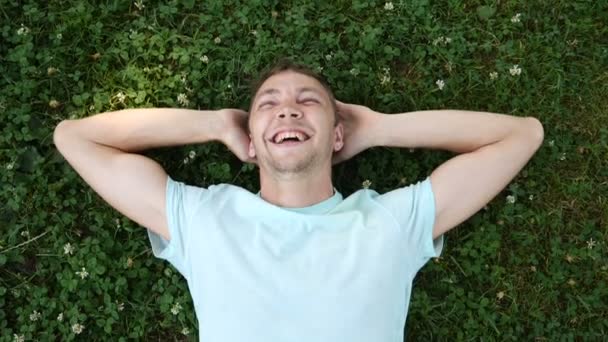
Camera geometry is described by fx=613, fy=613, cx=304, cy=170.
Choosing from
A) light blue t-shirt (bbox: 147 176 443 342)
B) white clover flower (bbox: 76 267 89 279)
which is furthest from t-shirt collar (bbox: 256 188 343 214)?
white clover flower (bbox: 76 267 89 279)

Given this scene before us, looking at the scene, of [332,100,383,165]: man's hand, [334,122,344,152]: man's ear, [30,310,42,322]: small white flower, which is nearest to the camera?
[334,122,344,152]: man's ear

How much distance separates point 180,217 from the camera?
3.57 m

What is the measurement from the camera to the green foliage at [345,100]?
13.7ft

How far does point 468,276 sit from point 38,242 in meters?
2.99

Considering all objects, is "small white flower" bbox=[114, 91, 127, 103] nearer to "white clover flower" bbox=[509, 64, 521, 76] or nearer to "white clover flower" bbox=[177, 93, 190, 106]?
"white clover flower" bbox=[177, 93, 190, 106]

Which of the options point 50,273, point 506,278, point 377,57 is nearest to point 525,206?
point 506,278

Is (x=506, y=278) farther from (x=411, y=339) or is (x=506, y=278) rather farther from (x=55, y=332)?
(x=55, y=332)

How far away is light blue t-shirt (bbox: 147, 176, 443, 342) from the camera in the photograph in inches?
131

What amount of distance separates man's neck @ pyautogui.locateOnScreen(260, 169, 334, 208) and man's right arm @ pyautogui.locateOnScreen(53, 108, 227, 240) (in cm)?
54

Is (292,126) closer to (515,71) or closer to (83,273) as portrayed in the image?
(83,273)

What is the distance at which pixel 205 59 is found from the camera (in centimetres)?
442

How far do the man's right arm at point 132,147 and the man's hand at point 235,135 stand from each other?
0.03 m

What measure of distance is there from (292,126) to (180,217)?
840 millimetres

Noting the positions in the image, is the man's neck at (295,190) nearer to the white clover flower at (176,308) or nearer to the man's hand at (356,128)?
the man's hand at (356,128)
